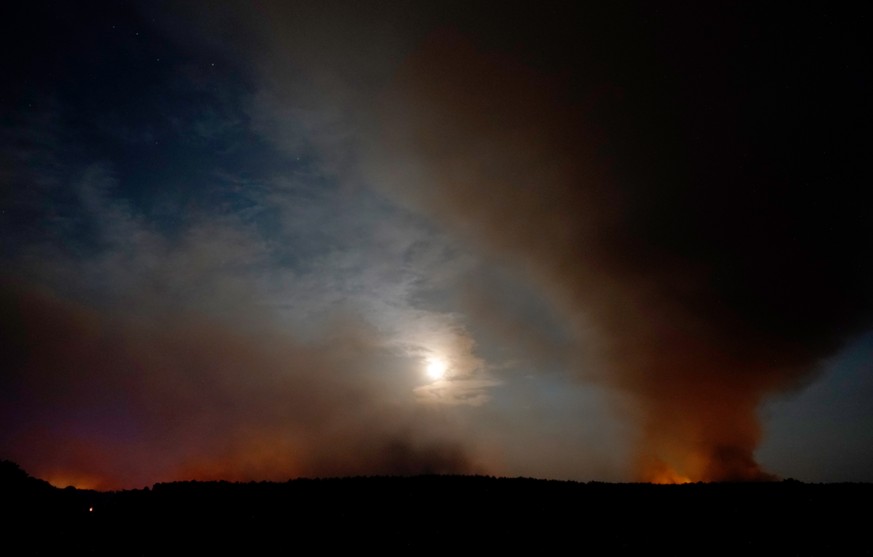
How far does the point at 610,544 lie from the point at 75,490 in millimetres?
28748

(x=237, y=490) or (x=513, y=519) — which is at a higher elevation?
(x=237, y=490)

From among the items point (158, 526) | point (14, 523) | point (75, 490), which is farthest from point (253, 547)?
point (75, 490)

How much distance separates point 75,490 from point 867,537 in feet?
125

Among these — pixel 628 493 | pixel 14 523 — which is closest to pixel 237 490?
pixel 14 523

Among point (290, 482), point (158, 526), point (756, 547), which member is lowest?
point (756, 547)

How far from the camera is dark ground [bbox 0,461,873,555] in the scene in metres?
17.9

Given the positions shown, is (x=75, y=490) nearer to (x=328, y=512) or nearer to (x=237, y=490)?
(x=237, y=490)

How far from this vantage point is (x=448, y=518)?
1991cm

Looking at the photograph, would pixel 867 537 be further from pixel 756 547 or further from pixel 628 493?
pixel 628 493

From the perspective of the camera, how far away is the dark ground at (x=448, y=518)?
1788cm

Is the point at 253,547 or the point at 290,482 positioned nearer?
the point at 253,547

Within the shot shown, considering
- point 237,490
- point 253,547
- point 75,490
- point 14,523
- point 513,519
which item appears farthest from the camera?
point 75,490

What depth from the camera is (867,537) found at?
1745cm

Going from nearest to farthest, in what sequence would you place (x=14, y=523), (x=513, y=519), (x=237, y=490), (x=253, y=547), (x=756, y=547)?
(x=756, y=547), (x=253, y=547), (x=513, y=519), (x=14, y=523), (x=237, y=490)
